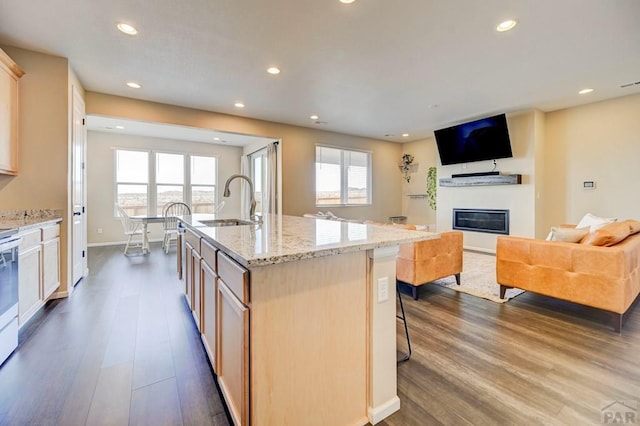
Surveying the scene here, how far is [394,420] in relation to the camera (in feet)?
4.72

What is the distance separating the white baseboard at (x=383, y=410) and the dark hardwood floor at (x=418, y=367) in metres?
0.05

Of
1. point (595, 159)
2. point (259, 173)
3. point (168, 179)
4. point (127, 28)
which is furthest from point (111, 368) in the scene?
point (595, 159)

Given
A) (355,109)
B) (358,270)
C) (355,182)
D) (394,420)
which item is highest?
(355,109)

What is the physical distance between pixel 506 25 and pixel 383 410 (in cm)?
325

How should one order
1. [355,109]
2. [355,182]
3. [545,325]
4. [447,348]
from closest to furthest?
1. [447,348]
2. [545,325]
3. [355,109]
4. [355,182]

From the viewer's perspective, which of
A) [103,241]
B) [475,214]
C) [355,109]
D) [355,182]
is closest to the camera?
[355,109]

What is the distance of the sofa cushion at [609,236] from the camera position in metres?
2.44

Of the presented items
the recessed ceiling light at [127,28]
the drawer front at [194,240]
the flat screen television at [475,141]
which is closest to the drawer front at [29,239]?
the drawer front at [194,240]

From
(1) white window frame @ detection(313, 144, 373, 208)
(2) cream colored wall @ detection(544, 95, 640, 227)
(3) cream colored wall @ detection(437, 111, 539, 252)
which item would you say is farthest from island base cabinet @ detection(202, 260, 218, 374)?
(2) cream colored wall @ detection(544, 95, 640, 227)

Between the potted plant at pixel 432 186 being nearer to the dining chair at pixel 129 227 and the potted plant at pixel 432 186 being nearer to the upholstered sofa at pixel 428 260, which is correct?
the upholstered sofa at pixel 428 260

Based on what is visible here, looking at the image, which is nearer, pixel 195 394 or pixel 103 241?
pixel 195 394

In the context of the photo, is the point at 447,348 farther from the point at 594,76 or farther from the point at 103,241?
the point at 103,241

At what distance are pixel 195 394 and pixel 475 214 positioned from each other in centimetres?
600

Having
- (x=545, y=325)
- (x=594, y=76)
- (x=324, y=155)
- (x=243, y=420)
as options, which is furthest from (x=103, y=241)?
(x=594, y=76)
